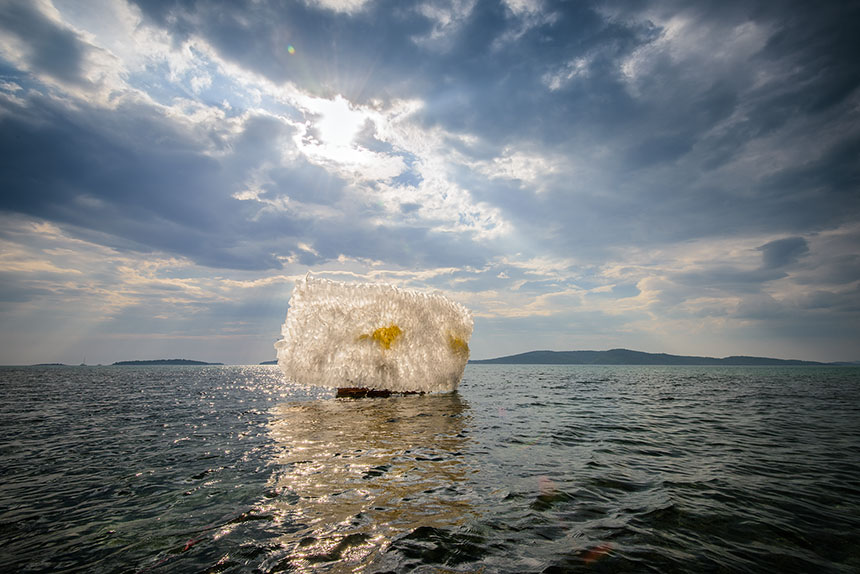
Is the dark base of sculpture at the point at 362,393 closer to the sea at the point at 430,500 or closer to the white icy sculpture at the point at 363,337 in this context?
the white icy sculpture at the point at 363,337

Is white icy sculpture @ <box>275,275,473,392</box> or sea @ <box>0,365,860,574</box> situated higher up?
white icy sculpture @ <box>275,275,473,392</box>

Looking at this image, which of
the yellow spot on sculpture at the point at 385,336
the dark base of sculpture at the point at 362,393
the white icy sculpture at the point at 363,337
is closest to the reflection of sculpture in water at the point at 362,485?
the white icy sculpture at the point at 363,337

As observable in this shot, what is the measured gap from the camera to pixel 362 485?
7.12m

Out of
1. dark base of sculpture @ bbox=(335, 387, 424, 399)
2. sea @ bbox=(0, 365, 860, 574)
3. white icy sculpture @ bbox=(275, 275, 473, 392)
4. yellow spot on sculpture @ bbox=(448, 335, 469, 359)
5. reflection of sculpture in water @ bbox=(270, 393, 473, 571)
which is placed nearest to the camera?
sea @ bbox=(0, 365, 860, 574)

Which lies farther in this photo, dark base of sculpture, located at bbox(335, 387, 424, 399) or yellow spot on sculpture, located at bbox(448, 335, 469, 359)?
yellow spot on sculpture, located at bbox(448, 335, 469, 359)

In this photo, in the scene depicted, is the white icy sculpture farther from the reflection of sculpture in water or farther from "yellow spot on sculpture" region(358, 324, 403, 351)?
the reflection of sculpture in water

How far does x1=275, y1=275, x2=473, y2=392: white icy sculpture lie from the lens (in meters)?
21.0

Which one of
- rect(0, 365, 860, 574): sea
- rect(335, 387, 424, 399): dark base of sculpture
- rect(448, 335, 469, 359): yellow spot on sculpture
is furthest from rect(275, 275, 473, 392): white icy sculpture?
rect(0, 365, 860, 574): sea

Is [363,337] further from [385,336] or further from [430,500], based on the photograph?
[430,500]

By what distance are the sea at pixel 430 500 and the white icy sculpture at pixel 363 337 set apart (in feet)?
26.9

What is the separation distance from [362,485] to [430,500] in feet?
4.96

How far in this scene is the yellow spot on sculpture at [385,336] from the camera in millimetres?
21781

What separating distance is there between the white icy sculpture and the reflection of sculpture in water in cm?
723

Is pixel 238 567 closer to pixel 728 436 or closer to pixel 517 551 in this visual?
pixel 517 551
